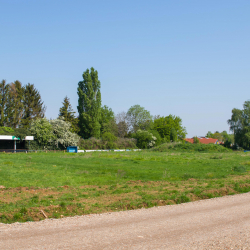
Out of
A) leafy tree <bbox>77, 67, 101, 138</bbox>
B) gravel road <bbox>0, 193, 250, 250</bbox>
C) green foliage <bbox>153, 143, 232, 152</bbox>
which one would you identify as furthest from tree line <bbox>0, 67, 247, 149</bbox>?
gravel road <bbox>0, 193, 250, 250</bbox>

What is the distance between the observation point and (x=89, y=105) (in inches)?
2562

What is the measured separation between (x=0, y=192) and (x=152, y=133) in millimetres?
67842

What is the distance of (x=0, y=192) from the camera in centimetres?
1134

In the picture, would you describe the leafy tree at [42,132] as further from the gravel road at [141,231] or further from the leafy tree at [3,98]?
the gravel road at [141,231]

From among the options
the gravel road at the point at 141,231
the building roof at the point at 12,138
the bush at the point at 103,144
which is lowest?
the gravel road at the point at 141,231

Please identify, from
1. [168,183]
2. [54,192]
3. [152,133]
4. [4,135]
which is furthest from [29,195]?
[152,133]

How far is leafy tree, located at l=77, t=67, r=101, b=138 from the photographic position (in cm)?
6531

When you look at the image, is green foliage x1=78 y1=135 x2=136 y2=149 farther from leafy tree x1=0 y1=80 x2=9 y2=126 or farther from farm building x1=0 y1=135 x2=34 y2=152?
leafy tree x1=0 y1=80 x2=9 y2=126

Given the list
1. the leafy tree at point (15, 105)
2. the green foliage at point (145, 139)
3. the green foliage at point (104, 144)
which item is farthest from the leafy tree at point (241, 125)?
the leafy tree at point (15, 105)

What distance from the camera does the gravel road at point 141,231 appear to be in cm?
596

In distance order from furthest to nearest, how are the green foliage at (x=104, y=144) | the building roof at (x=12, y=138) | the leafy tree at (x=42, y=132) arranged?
the green foliage at (x=104, y=144), the leafy tree at (x=42, y=132), the building roof at (x=12, y=138)

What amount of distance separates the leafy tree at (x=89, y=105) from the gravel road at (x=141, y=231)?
56656 mm

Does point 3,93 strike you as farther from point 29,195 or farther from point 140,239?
point 140,239

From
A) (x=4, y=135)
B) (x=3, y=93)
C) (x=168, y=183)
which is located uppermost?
(x=3, y=93)
